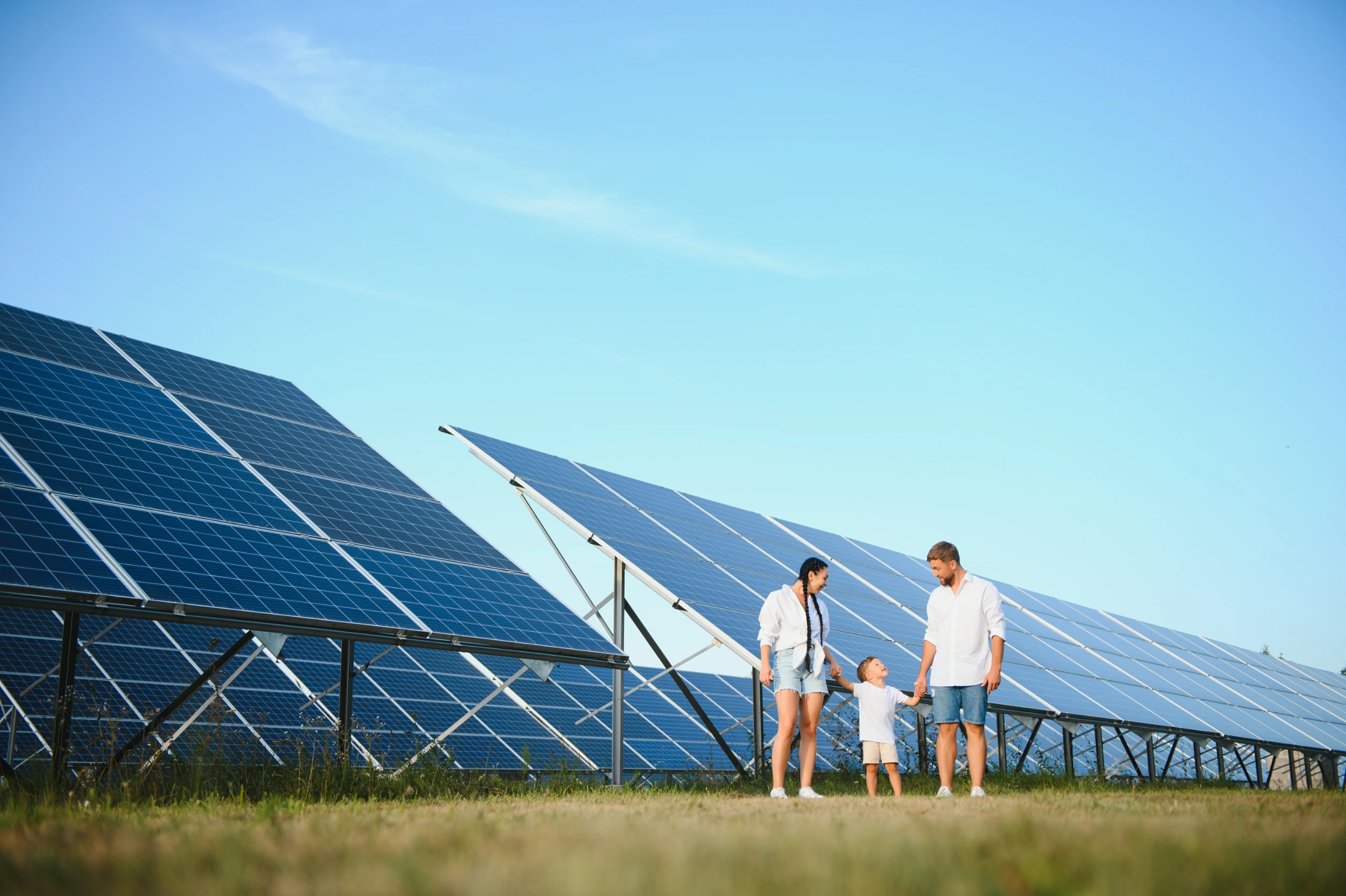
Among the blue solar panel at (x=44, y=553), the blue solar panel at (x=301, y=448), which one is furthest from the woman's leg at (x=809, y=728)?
the blue solar panel at (x=301, y=448)

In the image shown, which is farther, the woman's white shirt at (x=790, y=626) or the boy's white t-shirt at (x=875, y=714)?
the boy's white t-shirt at (x=875, y=714)

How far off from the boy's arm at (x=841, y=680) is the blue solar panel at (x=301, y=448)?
19.3 feet

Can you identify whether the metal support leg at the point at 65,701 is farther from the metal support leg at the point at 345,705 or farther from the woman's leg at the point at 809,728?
the woman's leg at the point at 809,728

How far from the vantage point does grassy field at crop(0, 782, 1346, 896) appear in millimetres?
2764

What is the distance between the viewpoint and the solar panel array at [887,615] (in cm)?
1348

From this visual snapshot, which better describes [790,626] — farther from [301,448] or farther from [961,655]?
[301,448]

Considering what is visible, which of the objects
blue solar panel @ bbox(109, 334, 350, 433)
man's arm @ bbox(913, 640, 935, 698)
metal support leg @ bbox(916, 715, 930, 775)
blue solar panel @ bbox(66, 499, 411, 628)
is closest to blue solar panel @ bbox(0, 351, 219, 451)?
blue solar panel @ bbox(109, 334, 350, 433)

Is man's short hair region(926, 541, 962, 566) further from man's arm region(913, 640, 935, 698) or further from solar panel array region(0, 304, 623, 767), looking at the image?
solar panel array region(0, 304, 623, 767)

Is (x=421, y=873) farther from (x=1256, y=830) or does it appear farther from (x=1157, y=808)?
(x=1157, y=808)

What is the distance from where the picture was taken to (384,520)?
1202cm

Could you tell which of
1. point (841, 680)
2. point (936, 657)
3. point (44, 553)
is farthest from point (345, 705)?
point (936, 657)

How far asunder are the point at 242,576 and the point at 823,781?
259 inches

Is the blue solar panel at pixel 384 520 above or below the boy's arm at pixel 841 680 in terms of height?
above

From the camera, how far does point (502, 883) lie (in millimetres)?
2703
